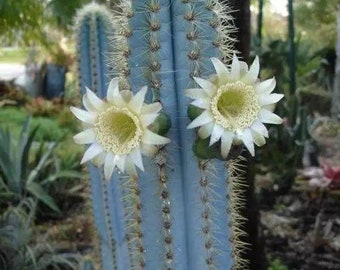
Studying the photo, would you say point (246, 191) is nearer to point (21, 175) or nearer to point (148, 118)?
point (148, 118)

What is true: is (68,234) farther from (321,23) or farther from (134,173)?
(321,23)

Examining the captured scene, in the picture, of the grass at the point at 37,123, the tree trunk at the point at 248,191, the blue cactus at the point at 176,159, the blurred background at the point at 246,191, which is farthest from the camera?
the grass at the point at 37,123

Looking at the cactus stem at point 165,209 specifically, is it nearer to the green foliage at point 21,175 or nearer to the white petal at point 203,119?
the white petal at point 203,119

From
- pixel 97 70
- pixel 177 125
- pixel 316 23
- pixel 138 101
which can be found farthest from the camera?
pixel 316 23

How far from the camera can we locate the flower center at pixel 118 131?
141 centimetres

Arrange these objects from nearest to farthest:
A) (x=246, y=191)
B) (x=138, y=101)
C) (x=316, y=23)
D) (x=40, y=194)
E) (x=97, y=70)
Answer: (x=138, y=101), (x=97, y=70), (x=246, y=191), (x=40, y=194), (x=316, y=23)

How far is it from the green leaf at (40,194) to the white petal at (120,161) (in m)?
3.14

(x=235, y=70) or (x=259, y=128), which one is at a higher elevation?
(x=235, y=70)

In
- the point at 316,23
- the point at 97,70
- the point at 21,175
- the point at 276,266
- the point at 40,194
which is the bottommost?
the point at 276,266

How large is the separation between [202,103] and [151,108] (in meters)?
0.10

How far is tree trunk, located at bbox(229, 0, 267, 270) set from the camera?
9.55ft

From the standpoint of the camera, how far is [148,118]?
1.40 metres

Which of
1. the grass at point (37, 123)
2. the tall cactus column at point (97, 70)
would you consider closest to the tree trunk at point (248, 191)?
the tall cactus column at point (97, 70)

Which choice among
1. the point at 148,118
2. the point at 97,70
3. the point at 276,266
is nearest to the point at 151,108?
the point at 148,118
